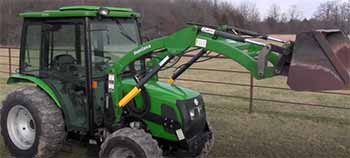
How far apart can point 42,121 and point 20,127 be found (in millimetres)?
686

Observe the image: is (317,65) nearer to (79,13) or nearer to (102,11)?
(102,11)

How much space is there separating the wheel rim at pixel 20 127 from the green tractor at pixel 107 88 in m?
0.01

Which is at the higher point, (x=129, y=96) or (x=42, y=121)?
(x=129, y=96)

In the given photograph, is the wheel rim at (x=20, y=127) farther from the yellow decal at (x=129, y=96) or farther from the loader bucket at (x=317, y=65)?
the loader bucket at (x=317, y=65)

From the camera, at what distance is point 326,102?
9.53 metres

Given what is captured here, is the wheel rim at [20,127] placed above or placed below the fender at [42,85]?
below

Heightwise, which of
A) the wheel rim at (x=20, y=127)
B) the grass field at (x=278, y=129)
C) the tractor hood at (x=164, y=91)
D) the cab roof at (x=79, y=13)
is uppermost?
the cab roof at (x=79, y=13)

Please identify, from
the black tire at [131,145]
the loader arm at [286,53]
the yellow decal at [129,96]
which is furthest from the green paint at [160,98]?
the loader arm at [286,53]

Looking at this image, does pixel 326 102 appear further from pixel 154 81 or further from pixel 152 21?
pixel 152 21

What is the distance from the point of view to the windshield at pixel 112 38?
15.8 ft

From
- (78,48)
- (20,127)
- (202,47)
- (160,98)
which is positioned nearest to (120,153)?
(160,98)

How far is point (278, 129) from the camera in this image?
7035 millimetres

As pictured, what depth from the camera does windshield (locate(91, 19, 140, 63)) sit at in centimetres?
481

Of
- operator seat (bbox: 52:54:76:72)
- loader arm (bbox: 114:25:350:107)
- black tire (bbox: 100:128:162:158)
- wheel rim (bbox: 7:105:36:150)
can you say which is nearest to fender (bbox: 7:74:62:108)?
operator seat (bbox: 52:54:76:72)
